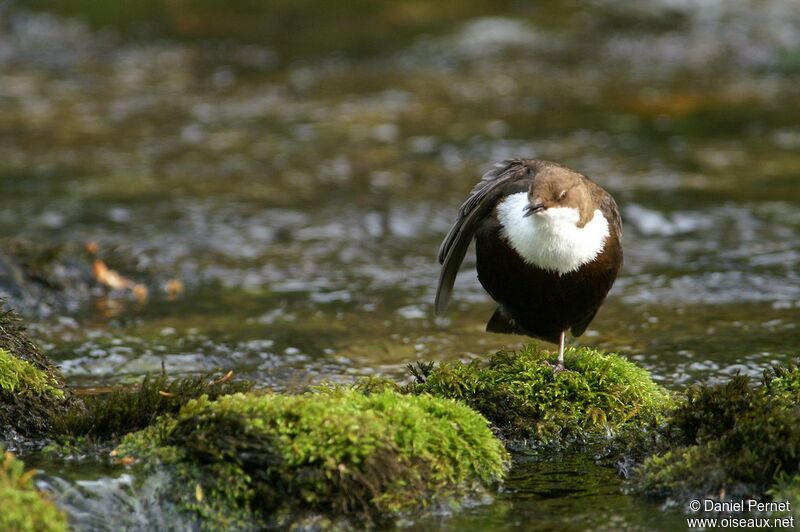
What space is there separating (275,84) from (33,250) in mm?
7590

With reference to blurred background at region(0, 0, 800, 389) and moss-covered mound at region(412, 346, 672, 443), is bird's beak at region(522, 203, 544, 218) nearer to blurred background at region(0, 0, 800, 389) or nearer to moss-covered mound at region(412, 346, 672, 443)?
moss-covered mound at region(412, 346, 672, 443)

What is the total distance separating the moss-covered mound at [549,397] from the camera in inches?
173

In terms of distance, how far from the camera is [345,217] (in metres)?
9.45

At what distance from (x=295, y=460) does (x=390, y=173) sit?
24.4ft

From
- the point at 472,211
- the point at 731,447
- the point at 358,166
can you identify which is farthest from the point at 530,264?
the point at 358,166

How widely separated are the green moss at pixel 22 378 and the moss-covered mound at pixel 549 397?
1.50 m

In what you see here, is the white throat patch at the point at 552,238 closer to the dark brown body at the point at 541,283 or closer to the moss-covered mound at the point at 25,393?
the dark brown body at the point at 541,283

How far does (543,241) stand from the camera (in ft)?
14.9

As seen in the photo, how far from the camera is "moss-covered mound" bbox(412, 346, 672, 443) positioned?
14.4ft

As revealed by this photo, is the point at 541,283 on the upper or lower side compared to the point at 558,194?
lower

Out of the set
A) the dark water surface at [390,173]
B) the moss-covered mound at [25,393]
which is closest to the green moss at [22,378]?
the moss-covered mound at [25,393]

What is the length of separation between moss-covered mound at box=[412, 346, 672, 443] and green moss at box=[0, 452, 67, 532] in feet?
5.61

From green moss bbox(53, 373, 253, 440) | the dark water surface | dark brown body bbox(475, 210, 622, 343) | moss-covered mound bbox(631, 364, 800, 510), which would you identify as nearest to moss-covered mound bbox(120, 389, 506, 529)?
green moss bbox(53, 373, 253, 440)

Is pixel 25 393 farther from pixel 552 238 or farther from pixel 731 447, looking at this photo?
pixel 731 447
